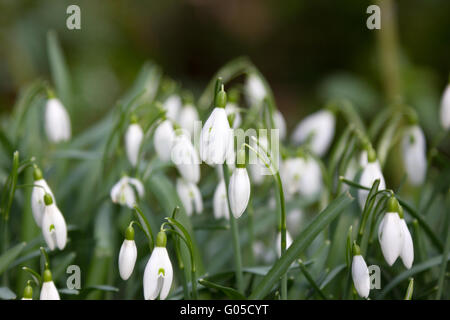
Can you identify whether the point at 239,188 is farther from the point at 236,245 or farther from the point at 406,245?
the point at 406,245

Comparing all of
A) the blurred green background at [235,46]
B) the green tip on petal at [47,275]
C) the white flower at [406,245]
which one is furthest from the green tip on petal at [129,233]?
the blurred green background at [235,46]

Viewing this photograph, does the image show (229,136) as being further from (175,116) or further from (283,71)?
(283,71)

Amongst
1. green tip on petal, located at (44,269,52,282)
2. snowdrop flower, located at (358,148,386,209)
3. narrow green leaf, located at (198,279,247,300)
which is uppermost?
snowdrop flower, located at (358,148,386,209)

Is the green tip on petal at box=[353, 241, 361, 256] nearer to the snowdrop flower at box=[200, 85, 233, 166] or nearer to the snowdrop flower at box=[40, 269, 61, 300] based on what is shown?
the snowdrop flower at box=[200, 85, 233, 166]

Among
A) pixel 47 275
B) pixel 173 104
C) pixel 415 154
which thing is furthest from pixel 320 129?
pixel 47 275

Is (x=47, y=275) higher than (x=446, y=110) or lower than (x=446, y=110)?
lower

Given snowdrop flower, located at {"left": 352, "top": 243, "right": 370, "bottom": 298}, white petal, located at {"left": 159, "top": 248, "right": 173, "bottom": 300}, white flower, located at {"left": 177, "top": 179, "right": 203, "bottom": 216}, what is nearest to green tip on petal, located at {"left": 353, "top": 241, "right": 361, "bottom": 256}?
snowdrop flower, located at {"left": 352, "top": 243, "right": 370, "bottom": 298}
